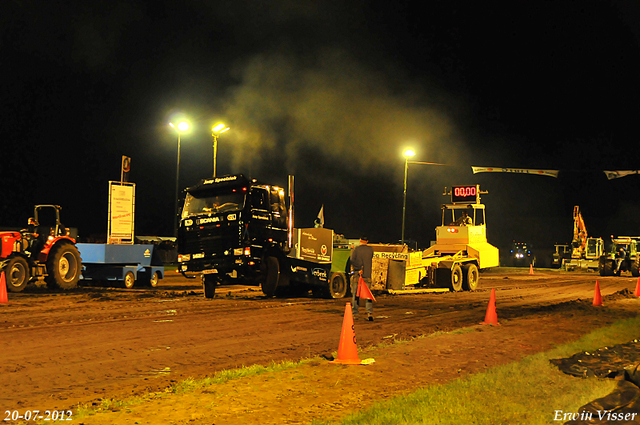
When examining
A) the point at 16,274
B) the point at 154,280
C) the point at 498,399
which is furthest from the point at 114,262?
the point at 498,399

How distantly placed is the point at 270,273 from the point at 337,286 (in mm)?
3122

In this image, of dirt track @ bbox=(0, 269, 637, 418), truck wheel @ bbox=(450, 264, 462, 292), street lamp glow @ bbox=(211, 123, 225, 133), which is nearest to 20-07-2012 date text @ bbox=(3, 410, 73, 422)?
dirt track @ bbox=(0, 269, 637, 418)

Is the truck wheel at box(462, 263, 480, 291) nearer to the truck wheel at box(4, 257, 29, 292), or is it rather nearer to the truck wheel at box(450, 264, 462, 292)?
the truck wheel at box(450, 264, 462, 292)

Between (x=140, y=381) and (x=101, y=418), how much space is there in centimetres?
177

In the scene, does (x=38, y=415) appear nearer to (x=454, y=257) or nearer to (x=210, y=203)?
(x=210, y=203)

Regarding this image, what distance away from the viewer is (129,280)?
22375 mm

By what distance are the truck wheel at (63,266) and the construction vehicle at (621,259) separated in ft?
115

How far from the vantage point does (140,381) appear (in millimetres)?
7332

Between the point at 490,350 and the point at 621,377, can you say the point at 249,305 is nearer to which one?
the point at 490,350

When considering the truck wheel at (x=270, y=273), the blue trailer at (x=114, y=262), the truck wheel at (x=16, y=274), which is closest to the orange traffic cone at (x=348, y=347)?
the truck wheel at (x=270, y=273)

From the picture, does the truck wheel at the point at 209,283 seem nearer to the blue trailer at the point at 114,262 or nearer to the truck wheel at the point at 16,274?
the blue trailer at the point at 114,262

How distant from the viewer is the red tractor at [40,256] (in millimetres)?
18172

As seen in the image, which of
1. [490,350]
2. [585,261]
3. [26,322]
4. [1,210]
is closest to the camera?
[490,350]

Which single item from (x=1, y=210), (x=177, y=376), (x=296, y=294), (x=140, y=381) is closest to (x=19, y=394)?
(x=140, y=381)
